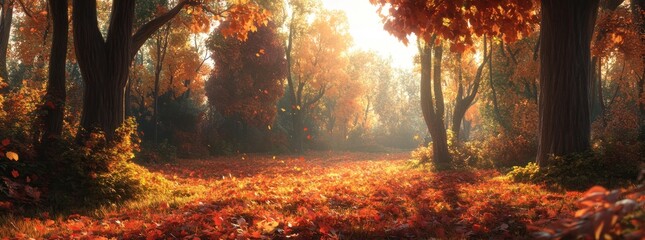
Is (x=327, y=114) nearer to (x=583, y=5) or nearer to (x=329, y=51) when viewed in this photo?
(x=329, y=51)

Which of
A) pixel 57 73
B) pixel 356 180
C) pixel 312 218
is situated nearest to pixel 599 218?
pixel 312 218

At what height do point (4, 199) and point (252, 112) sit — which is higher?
point (252, 112)

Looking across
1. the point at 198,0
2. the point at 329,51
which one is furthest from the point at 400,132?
the point at 198,0

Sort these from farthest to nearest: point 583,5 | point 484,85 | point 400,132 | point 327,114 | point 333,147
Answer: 1. point 400,132
2. point 327,114
3. point 333,147
4. point 484,85
5. point 583,5

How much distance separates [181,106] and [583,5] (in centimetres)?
2662

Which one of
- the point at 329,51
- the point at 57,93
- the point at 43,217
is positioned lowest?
the point at 43,217

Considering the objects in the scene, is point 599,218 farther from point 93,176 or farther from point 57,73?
point 57,73

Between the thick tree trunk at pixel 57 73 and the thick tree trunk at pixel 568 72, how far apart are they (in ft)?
31.8

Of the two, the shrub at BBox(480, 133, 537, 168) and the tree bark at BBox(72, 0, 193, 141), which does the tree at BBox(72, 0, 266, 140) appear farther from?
the shrub at BBox(480, 133, 537, 168)

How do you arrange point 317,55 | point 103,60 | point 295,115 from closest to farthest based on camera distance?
point 103,60
point 295,115
point 317,55

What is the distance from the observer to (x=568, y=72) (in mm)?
9047

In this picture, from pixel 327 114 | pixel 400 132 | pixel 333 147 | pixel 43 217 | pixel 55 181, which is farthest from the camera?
pixel 400 132

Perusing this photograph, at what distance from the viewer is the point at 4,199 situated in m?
6.36

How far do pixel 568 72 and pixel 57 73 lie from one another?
1021 cm
